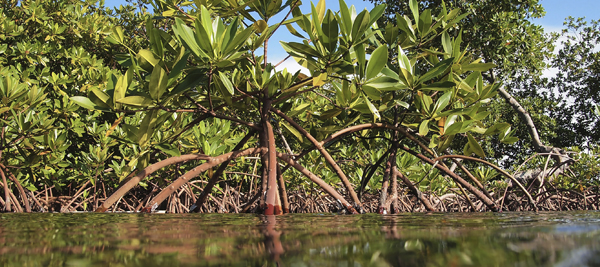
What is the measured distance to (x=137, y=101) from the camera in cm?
111

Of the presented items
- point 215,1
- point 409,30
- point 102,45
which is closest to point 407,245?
point 215,1

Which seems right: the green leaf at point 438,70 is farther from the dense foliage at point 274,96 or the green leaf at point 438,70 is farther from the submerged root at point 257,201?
the submerged root at point 257,201

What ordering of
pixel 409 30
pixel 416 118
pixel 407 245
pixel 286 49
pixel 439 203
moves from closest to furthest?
pixel 407 245 < pixel 286 49 < pixel 409 30 < pixel 416 118 < pixel 439 203

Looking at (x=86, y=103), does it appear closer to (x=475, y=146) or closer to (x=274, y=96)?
(x=274, y=96)

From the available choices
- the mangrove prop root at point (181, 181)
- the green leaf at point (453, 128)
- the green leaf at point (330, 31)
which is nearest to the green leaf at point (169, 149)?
the mangrove prop root at point (181, 181)

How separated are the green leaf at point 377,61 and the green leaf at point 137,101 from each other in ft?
2.35

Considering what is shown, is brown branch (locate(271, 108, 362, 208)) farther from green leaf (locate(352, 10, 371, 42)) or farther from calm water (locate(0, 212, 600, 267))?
calm water (locate(0, 212, 600, 267))

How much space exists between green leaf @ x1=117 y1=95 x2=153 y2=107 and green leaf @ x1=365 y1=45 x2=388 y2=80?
2.35 feet

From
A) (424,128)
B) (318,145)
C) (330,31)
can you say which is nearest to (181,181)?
(318,145)

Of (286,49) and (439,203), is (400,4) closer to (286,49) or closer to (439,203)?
(439,203)

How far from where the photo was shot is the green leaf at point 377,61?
3.94 feet

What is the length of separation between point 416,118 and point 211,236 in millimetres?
1392

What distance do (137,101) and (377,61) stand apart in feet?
2.51

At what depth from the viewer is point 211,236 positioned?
2.34ft
